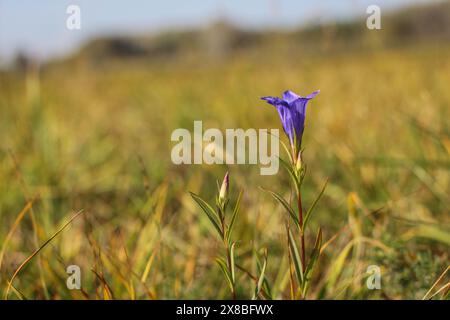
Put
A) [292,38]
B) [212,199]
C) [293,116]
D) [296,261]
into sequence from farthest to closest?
1. [292,38]
2. [212,199]
3. [296,261]
4. [293,116]

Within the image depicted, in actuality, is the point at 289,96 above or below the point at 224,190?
above

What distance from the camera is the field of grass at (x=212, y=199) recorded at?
101 centimetres

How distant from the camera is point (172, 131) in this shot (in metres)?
2.58

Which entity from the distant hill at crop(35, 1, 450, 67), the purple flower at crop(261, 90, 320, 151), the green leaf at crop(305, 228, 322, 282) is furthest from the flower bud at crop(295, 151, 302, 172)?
the distant hill at crop(35, 1, 450, 67)

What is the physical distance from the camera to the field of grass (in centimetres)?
101

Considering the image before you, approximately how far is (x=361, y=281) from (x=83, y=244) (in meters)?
0.78

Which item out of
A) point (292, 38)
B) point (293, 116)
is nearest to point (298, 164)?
point (293, 116)

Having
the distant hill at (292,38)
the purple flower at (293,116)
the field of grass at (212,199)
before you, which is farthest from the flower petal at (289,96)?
the distant hill at (292,38)

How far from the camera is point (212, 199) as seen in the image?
1.65m

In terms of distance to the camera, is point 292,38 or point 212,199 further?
point 292,38

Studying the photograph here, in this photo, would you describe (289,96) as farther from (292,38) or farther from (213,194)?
(292,38)

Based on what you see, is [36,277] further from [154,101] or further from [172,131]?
[154,101]

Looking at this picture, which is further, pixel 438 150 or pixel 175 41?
pixel 175 41
